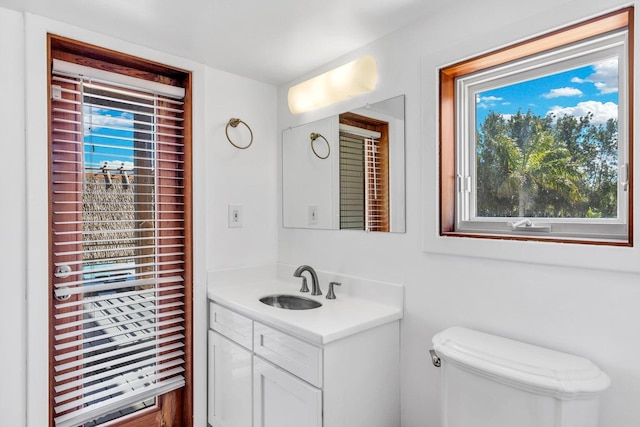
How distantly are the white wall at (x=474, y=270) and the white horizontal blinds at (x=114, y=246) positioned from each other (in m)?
0.98

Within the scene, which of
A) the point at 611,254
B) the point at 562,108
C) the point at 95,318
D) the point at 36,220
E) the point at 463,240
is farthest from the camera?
the point at 95,318

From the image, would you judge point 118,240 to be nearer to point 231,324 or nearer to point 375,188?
point 231,324

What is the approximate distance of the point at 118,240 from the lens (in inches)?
71.2

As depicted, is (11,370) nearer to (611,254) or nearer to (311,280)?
(311,280)

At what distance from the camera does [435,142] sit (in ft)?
4.94

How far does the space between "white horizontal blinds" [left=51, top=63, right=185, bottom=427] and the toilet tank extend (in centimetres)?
144

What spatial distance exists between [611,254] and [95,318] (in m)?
2.09

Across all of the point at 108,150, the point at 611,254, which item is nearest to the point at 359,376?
the point at 611,254

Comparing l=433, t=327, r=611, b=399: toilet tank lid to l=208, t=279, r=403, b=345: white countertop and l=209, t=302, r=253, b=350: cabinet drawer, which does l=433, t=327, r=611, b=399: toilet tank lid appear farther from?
l=209, t=302, r=253, b=350: cabinet drawer

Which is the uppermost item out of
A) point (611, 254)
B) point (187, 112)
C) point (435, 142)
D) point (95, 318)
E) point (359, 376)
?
point (187, 112)

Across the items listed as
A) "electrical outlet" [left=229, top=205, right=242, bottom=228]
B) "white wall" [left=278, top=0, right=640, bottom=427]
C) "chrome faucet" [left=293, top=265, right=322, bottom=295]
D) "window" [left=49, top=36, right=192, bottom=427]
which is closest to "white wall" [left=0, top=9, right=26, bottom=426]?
"window" [left=49, top=36, right=192, bottom=427]

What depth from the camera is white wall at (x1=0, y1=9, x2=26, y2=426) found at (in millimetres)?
1461

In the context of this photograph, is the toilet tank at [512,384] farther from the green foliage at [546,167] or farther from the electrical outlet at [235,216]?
the electrical outlet at [235,216]

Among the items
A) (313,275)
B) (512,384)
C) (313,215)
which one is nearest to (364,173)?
(313,215)
